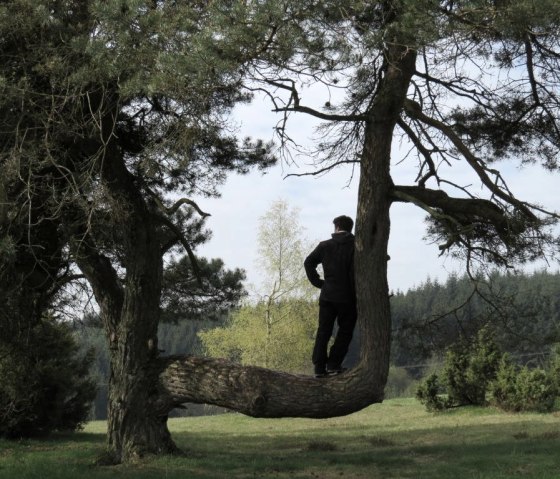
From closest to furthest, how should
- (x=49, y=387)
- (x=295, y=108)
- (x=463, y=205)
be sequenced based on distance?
(x=295, y=108) → (x=463, y=205) → (x=49, y=387)

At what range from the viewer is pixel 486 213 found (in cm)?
838

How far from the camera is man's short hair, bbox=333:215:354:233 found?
8078 mm

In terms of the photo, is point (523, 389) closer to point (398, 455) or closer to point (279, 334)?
point (398, 455)

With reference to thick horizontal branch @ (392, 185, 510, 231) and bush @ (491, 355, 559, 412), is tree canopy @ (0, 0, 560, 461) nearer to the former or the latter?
thick horizontal branch @ (392, 185, 510, 231)

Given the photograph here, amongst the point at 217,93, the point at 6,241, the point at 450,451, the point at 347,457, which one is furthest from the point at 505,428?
the point at 6,241

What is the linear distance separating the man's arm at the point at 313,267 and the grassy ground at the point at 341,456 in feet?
7.61

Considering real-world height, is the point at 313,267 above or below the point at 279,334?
below

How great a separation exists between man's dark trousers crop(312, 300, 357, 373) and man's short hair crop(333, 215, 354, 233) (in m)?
0.84

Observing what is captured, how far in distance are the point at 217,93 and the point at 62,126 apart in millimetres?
1736

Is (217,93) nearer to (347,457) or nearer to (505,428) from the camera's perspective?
(347,457)

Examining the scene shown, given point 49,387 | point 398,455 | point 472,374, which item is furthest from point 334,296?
point 472,374

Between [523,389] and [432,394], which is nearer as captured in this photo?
[523,389]

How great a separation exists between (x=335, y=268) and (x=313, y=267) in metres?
0.23

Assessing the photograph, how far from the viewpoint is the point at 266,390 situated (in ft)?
26.3
